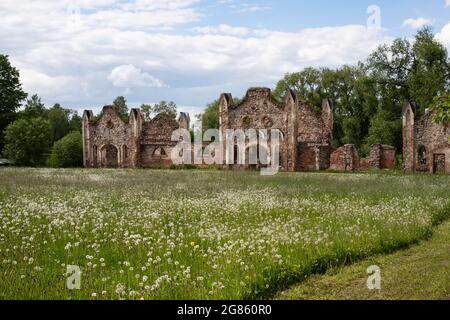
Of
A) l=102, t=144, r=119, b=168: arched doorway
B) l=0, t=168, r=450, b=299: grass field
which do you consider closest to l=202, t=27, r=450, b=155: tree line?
l=102, t=144, r=119, b=168: arched doorway

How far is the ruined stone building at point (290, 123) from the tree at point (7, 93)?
26398 mm

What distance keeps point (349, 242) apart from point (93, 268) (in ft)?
15.8

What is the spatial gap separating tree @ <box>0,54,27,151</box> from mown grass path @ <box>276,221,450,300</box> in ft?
181

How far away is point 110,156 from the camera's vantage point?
53.7 meters

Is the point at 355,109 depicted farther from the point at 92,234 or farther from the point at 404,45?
the point at 92,234

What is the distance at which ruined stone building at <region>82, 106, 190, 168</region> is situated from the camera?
50156 mm

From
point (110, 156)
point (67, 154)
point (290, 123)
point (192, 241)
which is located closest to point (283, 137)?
point (290, 123)

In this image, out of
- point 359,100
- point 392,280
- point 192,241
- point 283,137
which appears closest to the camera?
point 392,280

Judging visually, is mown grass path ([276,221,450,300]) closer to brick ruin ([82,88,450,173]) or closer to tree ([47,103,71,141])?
brick ruin ([82,88,450,173])

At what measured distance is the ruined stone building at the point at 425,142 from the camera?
40.9m

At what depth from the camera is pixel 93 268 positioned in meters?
7.61

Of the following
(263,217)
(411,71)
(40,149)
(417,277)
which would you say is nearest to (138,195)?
(263,217)

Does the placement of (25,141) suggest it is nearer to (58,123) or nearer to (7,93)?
(7,93)

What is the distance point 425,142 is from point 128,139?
29.0 metres
